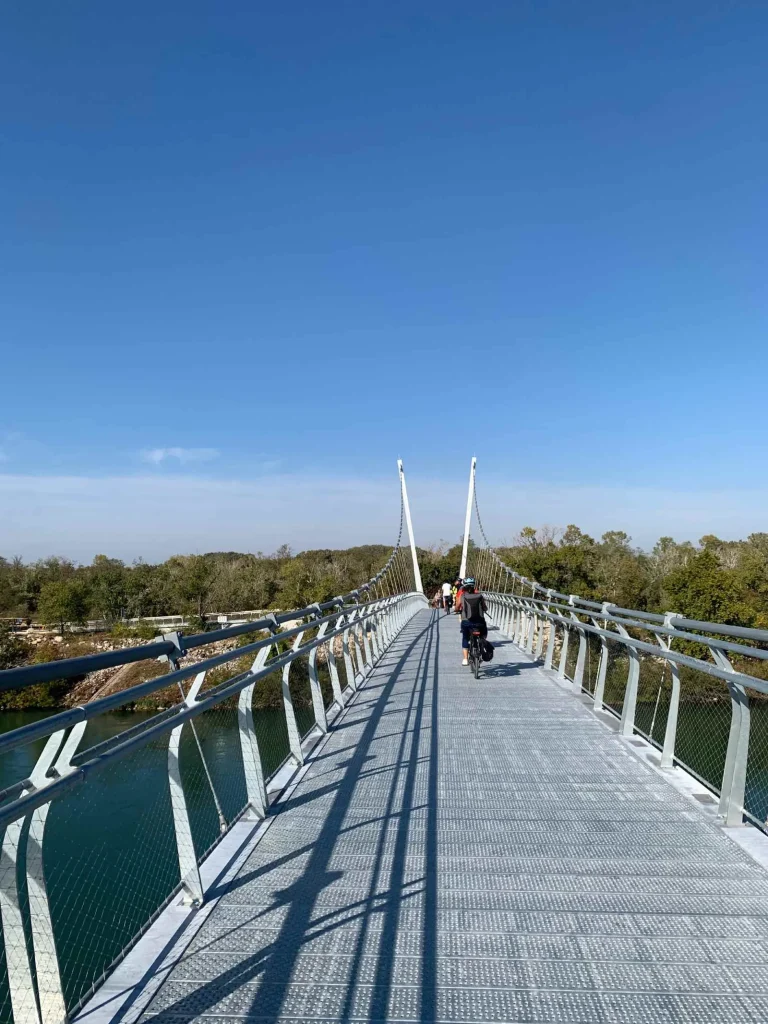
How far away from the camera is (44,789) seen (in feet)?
6.85

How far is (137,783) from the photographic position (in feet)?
12.8

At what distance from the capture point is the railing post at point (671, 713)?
16.9ft

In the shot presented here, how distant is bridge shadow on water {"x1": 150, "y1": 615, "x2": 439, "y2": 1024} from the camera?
2463 millimetres

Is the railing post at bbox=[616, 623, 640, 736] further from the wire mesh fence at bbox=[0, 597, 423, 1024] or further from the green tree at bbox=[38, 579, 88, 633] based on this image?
the green tree at bbox=[38, 579, 88, 633]

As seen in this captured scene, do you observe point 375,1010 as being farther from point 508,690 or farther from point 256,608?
point 256,608

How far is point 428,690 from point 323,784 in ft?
14.1

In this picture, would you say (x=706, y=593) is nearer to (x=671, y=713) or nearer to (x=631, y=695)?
(x=631, y=695)

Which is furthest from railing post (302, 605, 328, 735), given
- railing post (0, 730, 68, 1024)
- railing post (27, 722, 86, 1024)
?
railing post (0, 730, 68, 1024)

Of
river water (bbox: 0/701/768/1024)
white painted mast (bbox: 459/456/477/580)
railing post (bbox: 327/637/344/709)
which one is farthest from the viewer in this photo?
white painted mast (bbox: 459/456/477/580)

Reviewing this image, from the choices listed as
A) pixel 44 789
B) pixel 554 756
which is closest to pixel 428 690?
pixel 554 756

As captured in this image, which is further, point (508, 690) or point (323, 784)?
point (508, 690)

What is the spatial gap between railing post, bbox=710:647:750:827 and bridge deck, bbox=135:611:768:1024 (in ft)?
0.55

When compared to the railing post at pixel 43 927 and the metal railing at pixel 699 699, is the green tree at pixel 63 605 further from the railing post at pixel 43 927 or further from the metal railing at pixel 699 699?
the railing post at pixel 43 927

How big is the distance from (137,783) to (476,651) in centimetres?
682
